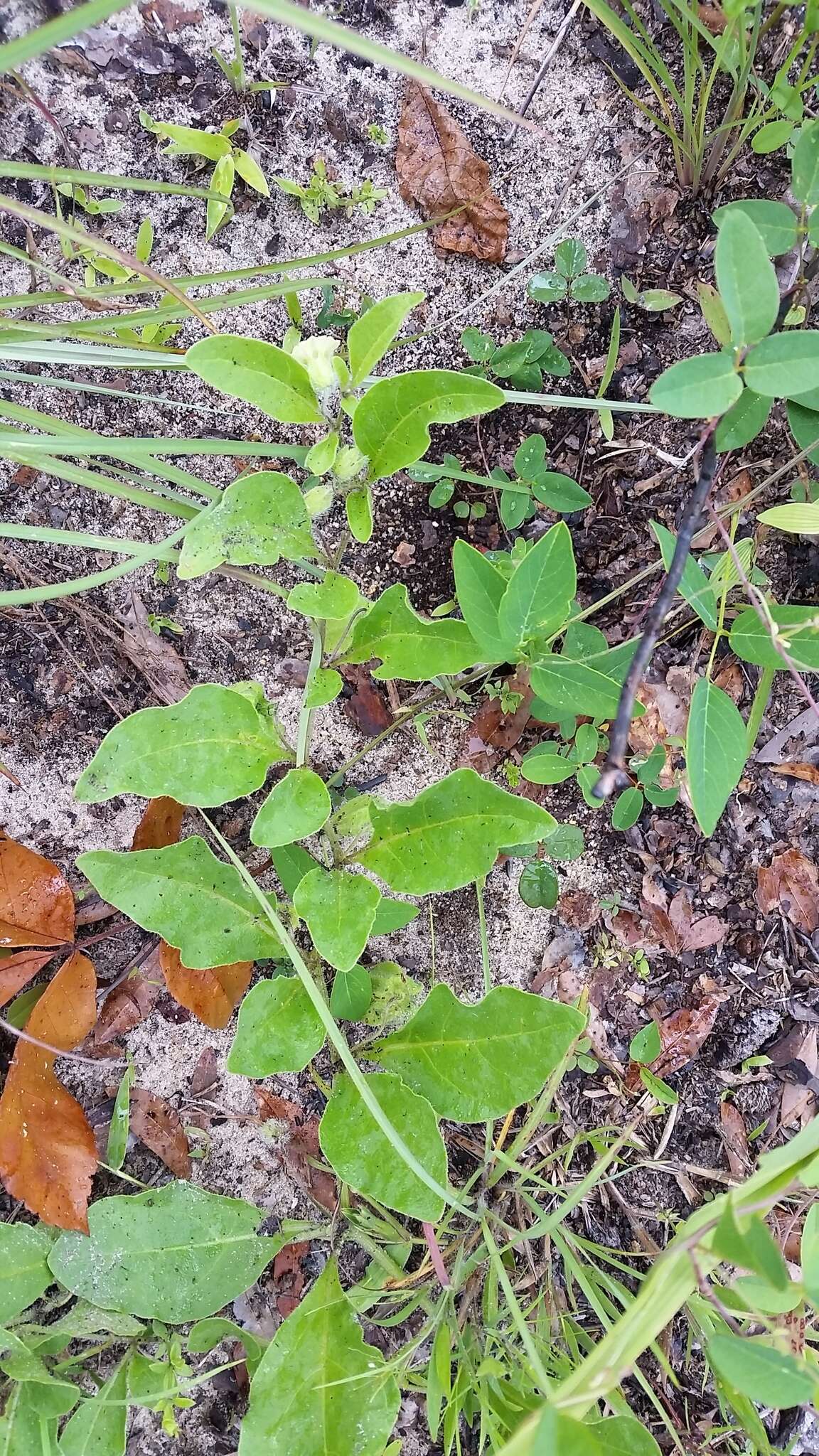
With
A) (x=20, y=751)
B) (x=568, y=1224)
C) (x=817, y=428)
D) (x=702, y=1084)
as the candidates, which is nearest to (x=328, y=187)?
(x=817, y=428)

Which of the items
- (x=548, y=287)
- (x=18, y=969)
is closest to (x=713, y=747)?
(x=548, y=287)

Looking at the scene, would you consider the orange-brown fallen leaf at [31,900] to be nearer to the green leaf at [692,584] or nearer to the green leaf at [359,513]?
the green leaf at [359,513]

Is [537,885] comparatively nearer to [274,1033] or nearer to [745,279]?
[274,1033]

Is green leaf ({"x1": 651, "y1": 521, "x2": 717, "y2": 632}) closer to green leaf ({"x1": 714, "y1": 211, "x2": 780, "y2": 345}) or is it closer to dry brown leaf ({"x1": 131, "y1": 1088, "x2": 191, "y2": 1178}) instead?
green leaf ({"x1": 714, "y1": 211, "x2": 780, "y2": 345})

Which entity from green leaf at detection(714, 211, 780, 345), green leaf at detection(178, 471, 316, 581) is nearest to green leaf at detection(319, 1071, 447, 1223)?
green leaf at detection(178, 471, 316, 581)

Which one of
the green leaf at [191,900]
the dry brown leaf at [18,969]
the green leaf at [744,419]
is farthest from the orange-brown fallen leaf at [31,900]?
the green leaf at [744,419]

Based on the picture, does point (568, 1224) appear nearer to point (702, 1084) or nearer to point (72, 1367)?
point (702, 1084)
